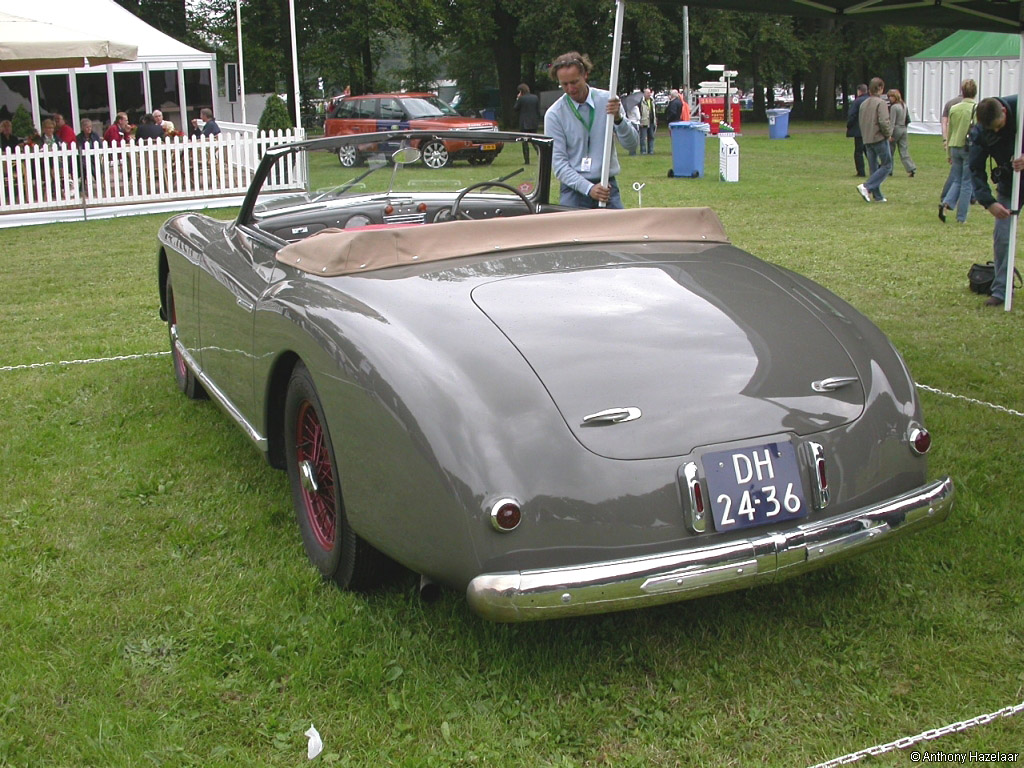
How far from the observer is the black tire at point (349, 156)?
4.86 metres

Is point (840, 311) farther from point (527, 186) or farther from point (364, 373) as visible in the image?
point (527, 186)

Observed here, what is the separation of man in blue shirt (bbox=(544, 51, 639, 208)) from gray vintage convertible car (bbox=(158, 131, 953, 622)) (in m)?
2.85

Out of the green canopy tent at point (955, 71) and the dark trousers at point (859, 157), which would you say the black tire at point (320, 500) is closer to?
the dark trousers at point (859, 157)

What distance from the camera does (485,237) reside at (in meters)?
3.83

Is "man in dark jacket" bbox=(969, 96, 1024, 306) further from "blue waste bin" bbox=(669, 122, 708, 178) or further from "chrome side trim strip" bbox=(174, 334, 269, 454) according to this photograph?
"blue waste bin" bbox=(669, 122, 708, 178)

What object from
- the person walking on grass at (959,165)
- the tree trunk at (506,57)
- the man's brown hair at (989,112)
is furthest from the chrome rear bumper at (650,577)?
the tree trunk at (506,57)

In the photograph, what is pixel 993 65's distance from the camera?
2844 centimetres

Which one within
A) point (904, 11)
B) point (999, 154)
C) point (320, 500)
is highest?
point (904, 11)

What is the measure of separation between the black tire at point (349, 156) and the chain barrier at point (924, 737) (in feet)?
11.0

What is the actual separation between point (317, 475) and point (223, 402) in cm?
108

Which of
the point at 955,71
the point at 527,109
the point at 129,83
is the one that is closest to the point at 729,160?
the point at 527,109

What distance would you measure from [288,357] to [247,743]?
1.34m

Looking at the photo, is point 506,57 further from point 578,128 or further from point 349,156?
point 349,156

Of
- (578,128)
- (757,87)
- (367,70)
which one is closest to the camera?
(578,128)
